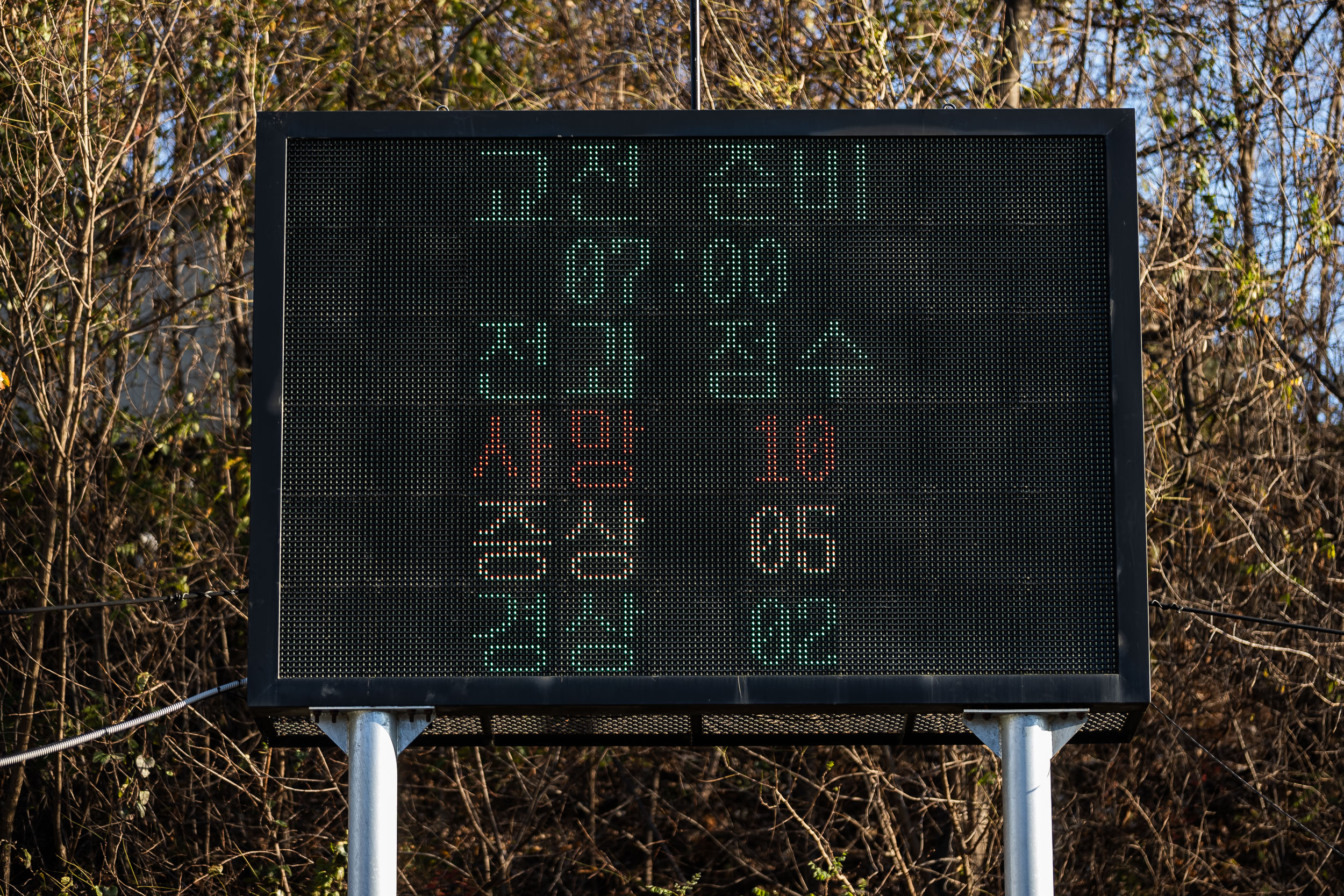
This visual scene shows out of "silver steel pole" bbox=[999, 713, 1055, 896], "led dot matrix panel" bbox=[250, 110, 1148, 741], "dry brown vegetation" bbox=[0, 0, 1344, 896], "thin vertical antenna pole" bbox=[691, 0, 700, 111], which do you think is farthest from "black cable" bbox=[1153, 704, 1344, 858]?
"thin vertical antenna pole" bbox=[691, 0, 700, 111]

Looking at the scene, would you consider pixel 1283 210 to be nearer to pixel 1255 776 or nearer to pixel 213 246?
pixel 1255 776

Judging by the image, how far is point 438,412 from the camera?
3.69m

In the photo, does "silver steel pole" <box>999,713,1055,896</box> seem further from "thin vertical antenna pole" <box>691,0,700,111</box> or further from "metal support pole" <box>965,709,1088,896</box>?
"thin vertical antenna pole" <box>691,0,700,111</box>

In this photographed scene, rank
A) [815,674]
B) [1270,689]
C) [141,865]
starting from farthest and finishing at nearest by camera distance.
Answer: [1270,689] < [141,865] < [815,674]

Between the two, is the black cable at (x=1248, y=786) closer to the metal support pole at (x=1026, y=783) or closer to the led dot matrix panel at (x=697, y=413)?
the metal support pole at (x=1026, y=783)

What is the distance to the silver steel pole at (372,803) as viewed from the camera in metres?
3.72

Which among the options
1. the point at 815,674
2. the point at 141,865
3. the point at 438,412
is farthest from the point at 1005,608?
Answer: the point at 141,865

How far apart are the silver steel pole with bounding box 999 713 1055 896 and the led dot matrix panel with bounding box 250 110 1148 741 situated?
25 cm

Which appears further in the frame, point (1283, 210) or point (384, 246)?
point (1283, 210)

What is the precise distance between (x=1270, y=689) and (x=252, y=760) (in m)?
5.75

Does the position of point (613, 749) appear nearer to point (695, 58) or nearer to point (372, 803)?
point (372, 803)

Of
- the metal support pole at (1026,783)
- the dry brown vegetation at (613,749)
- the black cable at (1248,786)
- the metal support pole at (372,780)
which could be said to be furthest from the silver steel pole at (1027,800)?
the dry brown vegetation at (613,749)

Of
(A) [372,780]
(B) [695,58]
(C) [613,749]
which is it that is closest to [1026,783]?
(A) [372,780]

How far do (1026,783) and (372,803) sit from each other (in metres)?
1.82
